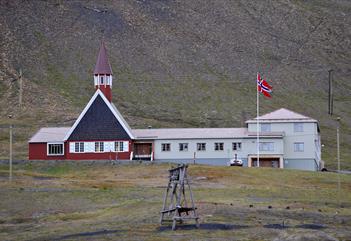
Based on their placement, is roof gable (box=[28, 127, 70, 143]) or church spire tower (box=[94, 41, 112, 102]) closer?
roof gable (box=[28, 127, 70, 143])

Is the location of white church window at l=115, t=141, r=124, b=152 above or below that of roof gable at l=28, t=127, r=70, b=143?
below

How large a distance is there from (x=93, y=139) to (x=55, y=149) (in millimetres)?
3770

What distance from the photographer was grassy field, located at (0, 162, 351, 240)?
125ft

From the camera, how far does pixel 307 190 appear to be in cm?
5888

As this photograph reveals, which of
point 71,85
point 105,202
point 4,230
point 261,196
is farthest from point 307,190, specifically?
point 71,85

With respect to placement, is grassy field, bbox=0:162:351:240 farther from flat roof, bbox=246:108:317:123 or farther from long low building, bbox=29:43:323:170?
flat roof, bbox=246:108:317:123

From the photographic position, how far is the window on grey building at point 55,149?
87438mm

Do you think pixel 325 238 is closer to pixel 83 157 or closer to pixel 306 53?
pixel 83 157

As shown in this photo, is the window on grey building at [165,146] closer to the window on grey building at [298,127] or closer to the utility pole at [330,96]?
the window on grey building at [298,127]

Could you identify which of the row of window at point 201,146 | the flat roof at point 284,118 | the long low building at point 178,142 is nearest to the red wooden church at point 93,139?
the long low building at point 178,142

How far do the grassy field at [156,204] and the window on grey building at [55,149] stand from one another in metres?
11.0

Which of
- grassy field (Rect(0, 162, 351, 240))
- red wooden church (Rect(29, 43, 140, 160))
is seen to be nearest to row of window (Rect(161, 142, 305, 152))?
red wooden church (Rect(29, 43, 140, 160))

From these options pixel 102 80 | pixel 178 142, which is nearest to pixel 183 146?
pixel 178 142

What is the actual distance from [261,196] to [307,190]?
658 centimetres
